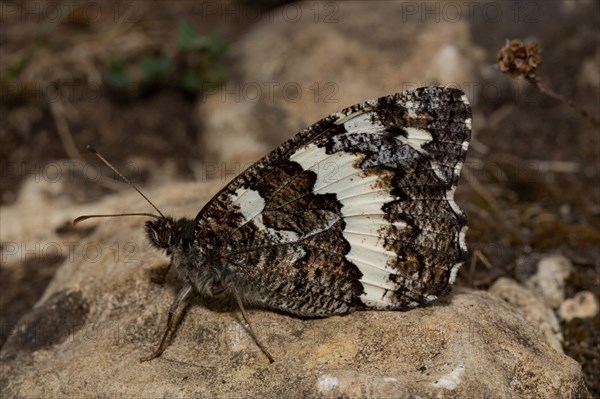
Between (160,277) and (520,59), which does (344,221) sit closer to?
(160,277)

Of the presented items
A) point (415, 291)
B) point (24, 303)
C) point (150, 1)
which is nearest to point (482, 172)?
point (415, 291)

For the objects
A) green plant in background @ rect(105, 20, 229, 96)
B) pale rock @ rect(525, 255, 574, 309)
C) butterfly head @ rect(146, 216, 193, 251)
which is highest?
green plant in background @ rect(105, 20, 229, 96)

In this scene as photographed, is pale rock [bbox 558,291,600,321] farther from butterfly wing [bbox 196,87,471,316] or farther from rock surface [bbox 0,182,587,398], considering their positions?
butterfly wing [bbox 196,87,471,316]

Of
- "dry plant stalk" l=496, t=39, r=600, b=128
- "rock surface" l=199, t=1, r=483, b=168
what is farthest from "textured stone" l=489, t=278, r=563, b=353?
"rock surface" l=199, t=1, r=483, b=168

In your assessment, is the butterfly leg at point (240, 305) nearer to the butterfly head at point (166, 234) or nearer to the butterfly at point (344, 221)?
the butterfly at point (344, 221)

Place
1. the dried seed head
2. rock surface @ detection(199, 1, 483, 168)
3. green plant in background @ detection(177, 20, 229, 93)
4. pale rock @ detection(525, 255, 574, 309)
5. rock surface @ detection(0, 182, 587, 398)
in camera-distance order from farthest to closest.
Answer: green plant in background @ detection(177, 20, 229, 93) → rock surface @ detection(199, 1, 483, 168) → pale rock @ detection(525, 255, 574, 309) → the dried seed head → rock surface @ detection(0, 182, 587, 398)

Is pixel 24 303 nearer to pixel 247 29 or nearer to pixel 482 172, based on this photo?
pixel 482 172
